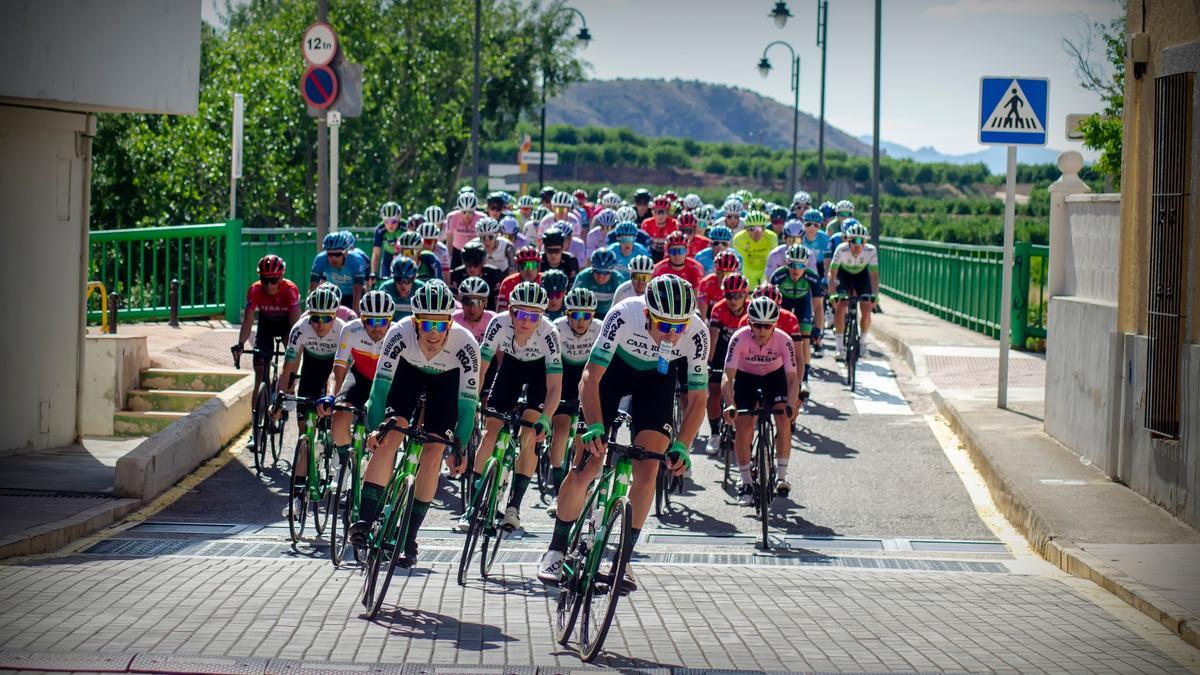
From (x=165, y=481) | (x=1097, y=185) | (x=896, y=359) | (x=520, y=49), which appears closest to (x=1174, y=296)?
(x=165, y=481)

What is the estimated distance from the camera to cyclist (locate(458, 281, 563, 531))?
11648 mm

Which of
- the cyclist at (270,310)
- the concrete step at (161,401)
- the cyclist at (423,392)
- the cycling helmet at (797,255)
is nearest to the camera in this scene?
the cyclist at (423,392)

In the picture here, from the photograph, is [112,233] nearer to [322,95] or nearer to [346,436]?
[322,95]

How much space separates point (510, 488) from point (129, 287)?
14256 mm

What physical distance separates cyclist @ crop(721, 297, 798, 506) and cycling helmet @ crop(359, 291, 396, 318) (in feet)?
8.75

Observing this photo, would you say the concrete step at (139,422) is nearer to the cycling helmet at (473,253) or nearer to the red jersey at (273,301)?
the red jersey at (273,301)

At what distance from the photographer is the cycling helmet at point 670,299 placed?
894cm

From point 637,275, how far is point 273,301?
348cm

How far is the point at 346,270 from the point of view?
17.5m

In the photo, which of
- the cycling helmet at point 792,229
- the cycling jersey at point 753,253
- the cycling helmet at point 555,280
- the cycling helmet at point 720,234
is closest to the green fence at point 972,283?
the cycling helmet at point 792,229

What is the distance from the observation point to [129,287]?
24266 millimetres

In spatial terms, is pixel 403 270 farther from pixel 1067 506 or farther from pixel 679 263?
pixel 1067 506

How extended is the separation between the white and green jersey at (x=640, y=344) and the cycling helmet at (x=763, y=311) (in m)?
3.33

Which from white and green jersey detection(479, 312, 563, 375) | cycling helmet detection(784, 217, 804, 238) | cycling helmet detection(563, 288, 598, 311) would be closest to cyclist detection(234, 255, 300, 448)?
cycling helmet detection(563, 288, 598, 311)
